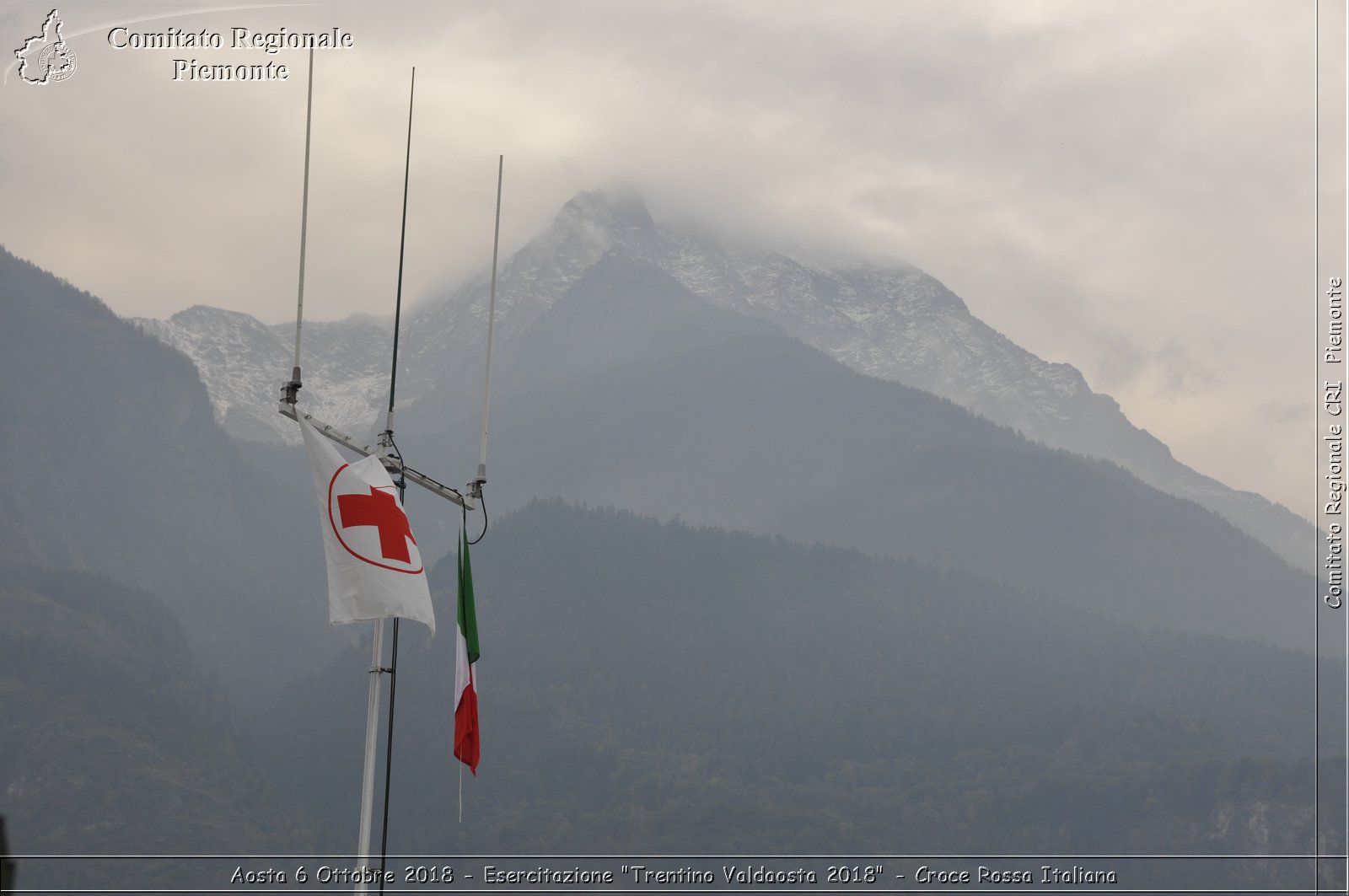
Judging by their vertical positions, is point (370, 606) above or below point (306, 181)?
below

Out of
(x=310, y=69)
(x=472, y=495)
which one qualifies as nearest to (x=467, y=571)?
(x=472, y=495)

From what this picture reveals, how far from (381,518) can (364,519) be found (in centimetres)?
Result: 24

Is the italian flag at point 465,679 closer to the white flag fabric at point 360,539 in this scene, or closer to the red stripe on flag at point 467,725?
the red stripe on flag at point 467,725

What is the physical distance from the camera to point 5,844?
1397 cm

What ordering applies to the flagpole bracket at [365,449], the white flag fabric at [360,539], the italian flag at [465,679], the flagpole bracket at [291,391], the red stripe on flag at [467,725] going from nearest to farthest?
1. the flagpole bracket at [291,391]
2. the flagpole bracket at [365,449]
3. the white flag fabric at [360,539]
4. the italian flag at [465,679]
5. the red stripe on flag at [467,725]

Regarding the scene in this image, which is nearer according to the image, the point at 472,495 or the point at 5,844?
the point at 5,844

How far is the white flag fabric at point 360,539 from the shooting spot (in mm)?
26688

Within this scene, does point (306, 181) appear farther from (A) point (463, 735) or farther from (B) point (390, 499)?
(A) point (463, 735)

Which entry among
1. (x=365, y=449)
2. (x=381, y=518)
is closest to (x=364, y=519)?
(x=381, y=518)

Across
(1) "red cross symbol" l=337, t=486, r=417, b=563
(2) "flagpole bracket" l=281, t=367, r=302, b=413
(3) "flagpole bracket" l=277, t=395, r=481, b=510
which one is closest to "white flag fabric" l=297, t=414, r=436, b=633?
(1) "red cross symbol" l=337, t=486, r=417, b=563

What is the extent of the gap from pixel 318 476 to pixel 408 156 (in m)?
5.54

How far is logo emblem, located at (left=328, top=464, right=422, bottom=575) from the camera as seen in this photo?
26.7 meters

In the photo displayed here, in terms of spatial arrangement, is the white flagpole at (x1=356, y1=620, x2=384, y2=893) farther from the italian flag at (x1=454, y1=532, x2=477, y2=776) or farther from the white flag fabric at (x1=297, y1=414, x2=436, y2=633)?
the italian flag at (x1=454, y1=532, x2=477, y2=776)

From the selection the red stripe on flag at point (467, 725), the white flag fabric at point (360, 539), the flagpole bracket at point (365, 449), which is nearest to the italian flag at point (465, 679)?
the red stripe on flag at point (467, 725)
